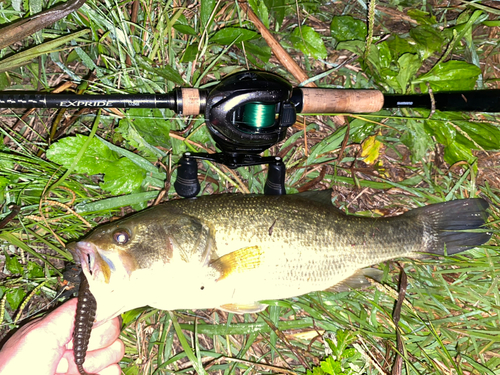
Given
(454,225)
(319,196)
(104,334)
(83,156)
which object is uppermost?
(83,156)

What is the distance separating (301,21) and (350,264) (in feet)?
7.18

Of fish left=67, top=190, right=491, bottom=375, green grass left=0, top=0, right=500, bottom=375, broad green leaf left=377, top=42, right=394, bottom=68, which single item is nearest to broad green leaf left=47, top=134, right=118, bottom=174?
green grass left=0, top=0, right=500, bottom=375

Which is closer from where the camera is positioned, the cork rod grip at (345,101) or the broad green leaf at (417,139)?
the cork rod grip at (345,101)

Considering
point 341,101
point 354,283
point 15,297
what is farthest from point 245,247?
point 15,297

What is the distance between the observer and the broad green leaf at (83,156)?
288cm

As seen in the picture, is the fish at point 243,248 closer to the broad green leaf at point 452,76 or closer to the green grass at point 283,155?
the green grass at point 283,155

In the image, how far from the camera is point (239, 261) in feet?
8.31

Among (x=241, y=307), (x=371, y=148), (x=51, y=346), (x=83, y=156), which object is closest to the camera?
(x=51, y=346)

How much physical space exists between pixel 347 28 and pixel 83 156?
2.48 metres

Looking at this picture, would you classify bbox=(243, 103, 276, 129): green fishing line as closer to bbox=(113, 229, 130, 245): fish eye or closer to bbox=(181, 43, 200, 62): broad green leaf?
bbox=(181, 43, 200, 62): broad green leaf

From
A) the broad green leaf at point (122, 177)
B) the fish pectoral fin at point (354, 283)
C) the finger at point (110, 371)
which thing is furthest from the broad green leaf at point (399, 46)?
the finger at point (110, 371)

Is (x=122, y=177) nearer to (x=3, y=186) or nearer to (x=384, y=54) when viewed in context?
(x=3, y=186)

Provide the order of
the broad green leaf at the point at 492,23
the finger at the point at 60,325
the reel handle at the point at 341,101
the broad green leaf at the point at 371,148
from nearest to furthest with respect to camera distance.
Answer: the finger at the point at 60,325
the reel handle at the point at 341,101
the broad green leaf at the point at 492,23
the broad green leaf at the point at 371,148

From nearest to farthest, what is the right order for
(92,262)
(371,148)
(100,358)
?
(92,262)
(100,358)
(371,148)
